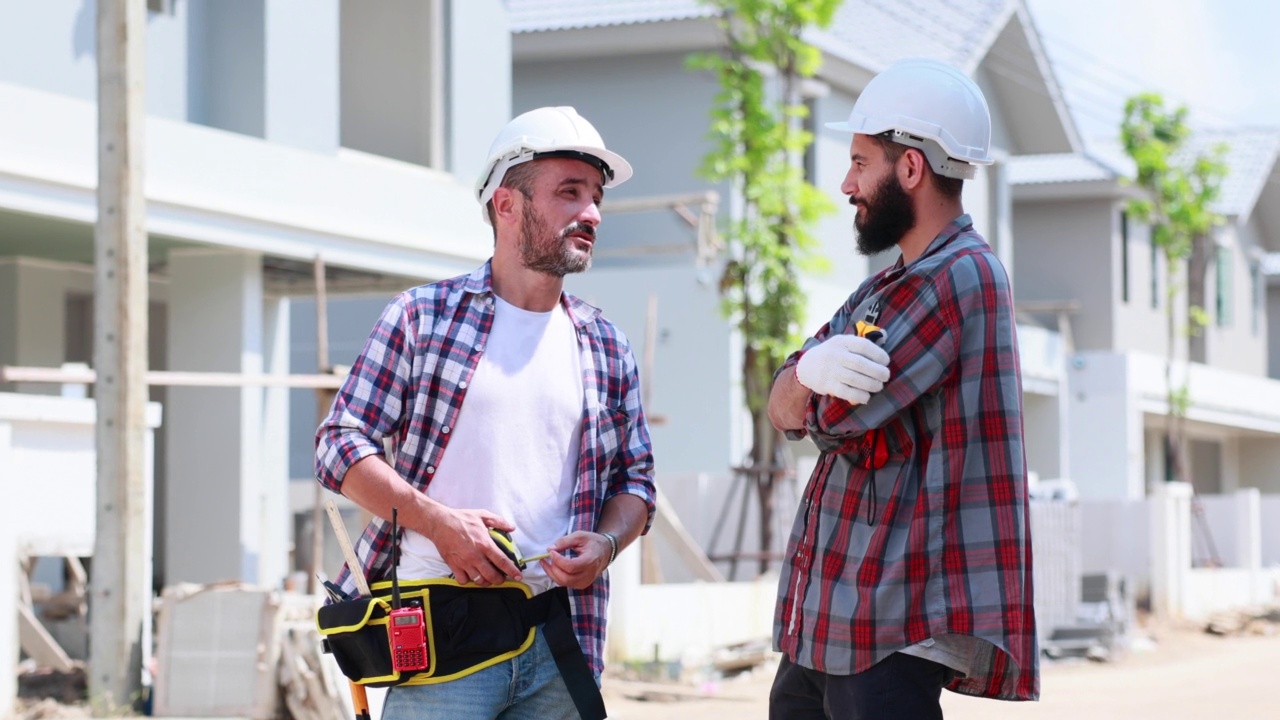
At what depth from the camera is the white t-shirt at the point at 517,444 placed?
3783mm

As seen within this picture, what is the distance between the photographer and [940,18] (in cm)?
2459

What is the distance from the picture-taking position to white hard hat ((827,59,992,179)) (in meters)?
3.58

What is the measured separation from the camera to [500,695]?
3748 mm

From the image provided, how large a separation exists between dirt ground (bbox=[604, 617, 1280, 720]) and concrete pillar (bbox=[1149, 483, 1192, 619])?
10.5 feet

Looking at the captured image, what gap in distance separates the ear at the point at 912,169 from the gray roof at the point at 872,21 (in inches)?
542

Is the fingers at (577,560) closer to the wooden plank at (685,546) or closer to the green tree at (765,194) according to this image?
the wooden plank at (685,546)

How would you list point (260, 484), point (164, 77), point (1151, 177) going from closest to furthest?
point (164, 77)
point (260, 484)
point (1151, 177)

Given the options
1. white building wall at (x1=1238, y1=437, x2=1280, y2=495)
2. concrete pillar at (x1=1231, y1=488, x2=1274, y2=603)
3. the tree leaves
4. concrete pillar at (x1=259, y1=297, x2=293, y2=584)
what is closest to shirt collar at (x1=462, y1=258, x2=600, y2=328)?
concrete pillar at (x1=259, y1=297, x2=293, y2=584)

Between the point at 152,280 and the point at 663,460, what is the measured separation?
21.1 feet

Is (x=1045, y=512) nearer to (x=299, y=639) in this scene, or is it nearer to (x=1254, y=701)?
(x=1254, y=701)

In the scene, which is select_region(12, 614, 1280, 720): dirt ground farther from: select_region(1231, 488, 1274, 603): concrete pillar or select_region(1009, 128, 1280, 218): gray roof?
select_region(1009, 128, 1280, 218): gray roof

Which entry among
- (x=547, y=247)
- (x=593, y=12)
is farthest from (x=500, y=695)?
(x=593, y=12)

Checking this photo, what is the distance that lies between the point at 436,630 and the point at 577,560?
33 centimetres

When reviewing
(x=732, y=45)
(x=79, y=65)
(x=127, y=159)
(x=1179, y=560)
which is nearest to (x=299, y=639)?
(x=127, y=159)
